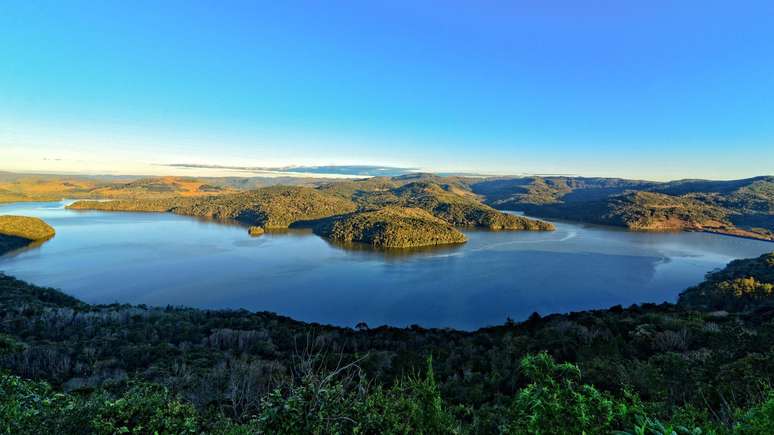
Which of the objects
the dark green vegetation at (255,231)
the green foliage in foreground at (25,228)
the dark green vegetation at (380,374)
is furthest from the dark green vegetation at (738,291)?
the green foliage in foreground at (25,228)

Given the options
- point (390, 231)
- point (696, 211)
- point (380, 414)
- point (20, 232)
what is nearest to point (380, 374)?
point (380, 414)

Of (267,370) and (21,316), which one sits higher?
(267,370)

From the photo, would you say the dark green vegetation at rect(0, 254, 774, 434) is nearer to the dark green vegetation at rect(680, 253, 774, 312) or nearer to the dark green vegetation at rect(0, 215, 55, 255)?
the dark green vegetation at rect(680, 253, 774, 312)

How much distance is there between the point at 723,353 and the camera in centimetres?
1538

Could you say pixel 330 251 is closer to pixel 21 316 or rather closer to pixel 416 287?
pixel 416 287

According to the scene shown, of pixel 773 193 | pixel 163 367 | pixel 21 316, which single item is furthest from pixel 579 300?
pixel 773 193

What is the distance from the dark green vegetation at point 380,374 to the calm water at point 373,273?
1036 cm

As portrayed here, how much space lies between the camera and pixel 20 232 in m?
93.5

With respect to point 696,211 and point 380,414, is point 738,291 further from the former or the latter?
point 696,211

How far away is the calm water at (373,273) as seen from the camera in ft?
177

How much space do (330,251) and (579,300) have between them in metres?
58.9

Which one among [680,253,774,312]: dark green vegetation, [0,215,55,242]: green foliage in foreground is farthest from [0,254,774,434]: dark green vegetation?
[0,215,55,242]: green foliage in foreground

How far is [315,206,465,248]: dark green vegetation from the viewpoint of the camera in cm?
10344

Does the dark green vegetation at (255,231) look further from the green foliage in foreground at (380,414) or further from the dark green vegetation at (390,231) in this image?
the green foliage in foreground at (380,414)
